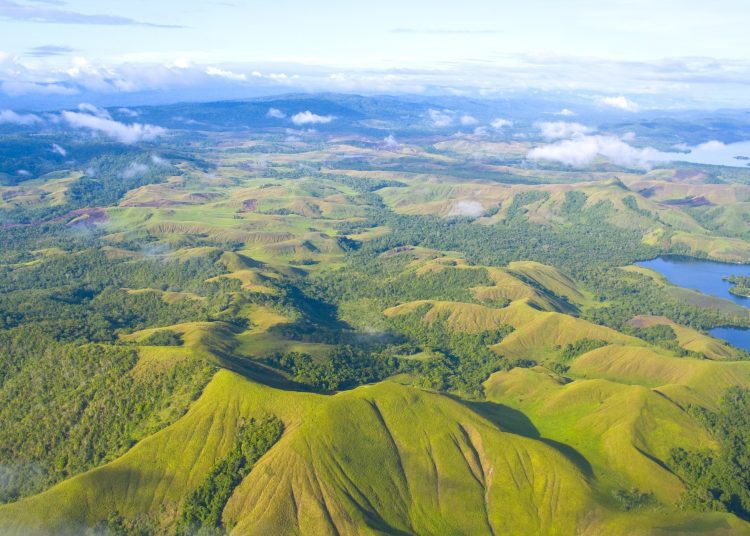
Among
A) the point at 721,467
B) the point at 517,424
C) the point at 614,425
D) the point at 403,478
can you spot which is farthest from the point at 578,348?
the point at 403,478

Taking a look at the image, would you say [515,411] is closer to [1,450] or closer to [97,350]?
[97,350]

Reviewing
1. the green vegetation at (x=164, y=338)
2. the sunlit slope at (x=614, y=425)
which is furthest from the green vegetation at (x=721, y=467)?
the green vegetation at (x=164, y=338)

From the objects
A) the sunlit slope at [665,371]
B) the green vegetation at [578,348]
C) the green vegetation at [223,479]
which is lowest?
the green vegetation at [578,348]

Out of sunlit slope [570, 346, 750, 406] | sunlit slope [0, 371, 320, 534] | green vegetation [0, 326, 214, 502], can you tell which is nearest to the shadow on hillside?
sunlit slope [570, 346, 750, 406]

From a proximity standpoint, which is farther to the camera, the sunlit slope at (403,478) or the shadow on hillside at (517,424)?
the shadow on hillside at (517,424)

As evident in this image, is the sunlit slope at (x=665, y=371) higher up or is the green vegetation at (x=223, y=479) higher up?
the green vegetation at (x=223, y=479)

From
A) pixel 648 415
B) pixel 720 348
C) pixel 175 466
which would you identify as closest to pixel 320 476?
pixel 175 466

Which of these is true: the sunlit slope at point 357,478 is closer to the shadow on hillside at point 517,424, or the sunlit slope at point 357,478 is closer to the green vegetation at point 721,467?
the shadow on hillside at point 517,424

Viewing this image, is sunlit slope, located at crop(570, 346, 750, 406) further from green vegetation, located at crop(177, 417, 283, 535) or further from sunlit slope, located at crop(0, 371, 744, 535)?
green vegetation, located at crop(177, 417, 283, 535)
